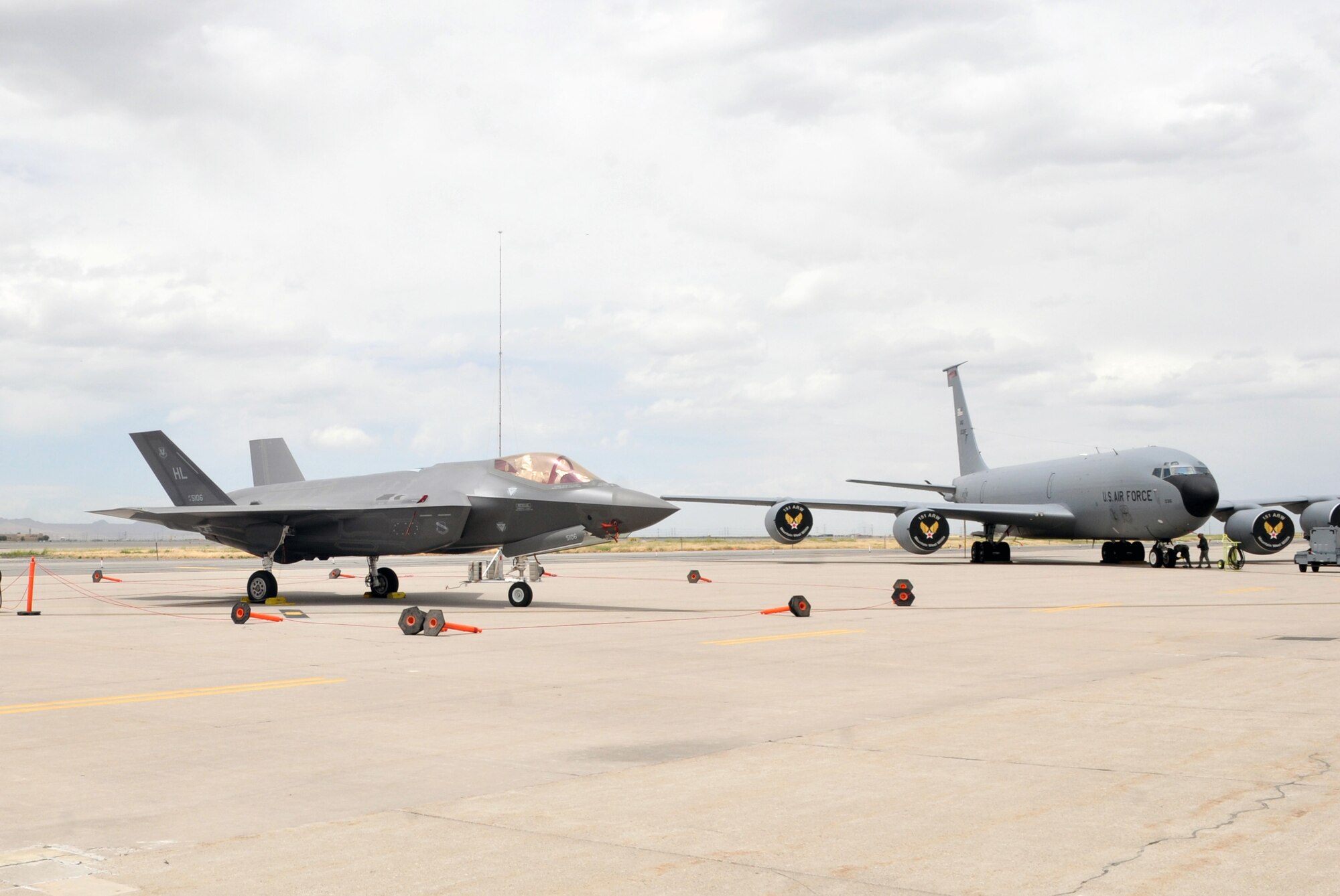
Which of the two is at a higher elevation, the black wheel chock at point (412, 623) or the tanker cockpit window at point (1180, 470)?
the tanker cockpit window at point (1180, 470)

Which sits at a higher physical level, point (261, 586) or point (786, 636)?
point (261, 586)

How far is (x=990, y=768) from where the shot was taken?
7.00 metres

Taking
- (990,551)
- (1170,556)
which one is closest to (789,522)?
(990,551)

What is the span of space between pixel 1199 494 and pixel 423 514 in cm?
2590

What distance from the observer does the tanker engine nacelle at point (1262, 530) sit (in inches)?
1540

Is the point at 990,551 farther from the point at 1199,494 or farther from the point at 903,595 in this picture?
the point at 903,595

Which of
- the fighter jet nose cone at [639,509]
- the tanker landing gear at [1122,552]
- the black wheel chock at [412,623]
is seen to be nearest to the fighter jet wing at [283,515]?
the fighter jet nose cone at [639,509]

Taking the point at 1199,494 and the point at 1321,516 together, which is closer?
the point at 1199,494

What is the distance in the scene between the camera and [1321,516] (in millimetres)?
40562

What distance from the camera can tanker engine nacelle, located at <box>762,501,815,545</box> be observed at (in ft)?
139

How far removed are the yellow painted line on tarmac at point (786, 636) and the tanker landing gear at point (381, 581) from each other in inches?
427

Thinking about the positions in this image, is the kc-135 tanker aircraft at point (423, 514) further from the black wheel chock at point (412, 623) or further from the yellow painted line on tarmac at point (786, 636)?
the black wheel chock at point (412, 623)

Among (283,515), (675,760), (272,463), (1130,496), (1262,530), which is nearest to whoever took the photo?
(675,760)

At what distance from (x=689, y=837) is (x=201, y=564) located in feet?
158
